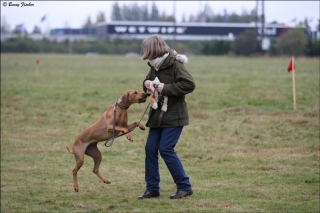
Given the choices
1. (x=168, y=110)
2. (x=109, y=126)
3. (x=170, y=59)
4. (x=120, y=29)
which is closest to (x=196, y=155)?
(x=168, y=110)

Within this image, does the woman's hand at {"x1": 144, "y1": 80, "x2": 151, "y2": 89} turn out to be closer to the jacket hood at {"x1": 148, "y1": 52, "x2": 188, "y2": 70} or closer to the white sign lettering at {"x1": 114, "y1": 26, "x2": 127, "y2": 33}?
the jacket hood at {"x1": 148, "y1": 52, "x2": 188, "y2": 70}

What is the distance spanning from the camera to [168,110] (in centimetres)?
807

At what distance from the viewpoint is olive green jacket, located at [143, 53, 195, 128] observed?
25.6 ft

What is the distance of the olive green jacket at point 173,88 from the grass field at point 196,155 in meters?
1.20

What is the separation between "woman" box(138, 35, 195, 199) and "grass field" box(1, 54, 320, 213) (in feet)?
1.24

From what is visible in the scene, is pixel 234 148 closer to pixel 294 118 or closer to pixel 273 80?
pixel 294 118

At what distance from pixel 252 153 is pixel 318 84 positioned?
507 inches

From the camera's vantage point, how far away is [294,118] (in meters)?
16.8

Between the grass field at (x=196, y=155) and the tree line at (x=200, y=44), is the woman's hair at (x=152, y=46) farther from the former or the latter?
the tree line at (x=200, y=44)

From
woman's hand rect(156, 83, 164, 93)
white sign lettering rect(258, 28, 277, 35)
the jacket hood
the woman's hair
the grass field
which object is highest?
white sign lettering rect(258, 28, 277, 35)

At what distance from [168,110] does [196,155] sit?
4839mm

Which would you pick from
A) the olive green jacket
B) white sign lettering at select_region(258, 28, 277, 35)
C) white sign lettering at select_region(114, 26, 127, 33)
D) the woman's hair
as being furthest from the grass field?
white sign lettering at select_region(114, 26, 127, 33)

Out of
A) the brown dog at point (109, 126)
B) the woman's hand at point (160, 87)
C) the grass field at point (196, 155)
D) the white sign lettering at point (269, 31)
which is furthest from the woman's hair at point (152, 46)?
the white sign lettering at point (269, 31)

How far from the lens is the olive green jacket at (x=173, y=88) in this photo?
307 inches
